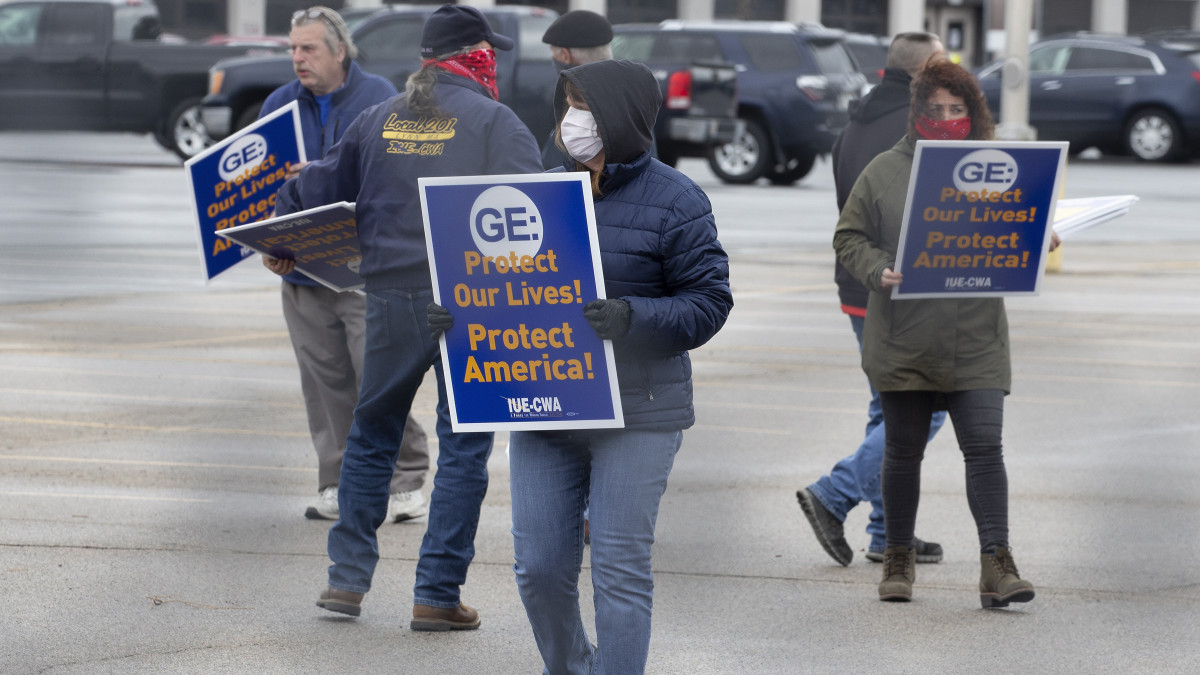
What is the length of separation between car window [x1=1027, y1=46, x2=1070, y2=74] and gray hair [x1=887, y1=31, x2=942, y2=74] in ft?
73.7

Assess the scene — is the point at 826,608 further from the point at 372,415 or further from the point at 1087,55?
the point at 1087,55

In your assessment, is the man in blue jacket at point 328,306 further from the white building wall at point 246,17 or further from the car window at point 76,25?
the white building wall at point 246,17

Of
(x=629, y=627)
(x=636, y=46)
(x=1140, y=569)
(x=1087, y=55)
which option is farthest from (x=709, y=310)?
(x=1087, y=55)

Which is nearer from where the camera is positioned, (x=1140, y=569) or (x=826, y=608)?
(x=826, y=608)

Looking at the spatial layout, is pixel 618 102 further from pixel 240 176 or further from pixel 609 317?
pixel 240 176

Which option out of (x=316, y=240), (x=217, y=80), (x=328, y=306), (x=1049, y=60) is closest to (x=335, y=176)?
(x=316, y=240)

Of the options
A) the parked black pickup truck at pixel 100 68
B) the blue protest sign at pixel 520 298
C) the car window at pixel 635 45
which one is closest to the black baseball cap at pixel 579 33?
the blue protest sign at pixel 520 298

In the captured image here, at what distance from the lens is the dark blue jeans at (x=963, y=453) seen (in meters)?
5.54

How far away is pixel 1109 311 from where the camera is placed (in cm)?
1252

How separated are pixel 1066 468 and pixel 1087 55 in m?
21.8

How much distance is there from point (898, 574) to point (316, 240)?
2.08m

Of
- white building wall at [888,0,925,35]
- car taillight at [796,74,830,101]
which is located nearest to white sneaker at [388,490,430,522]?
car taillight at [796,74,830,101]

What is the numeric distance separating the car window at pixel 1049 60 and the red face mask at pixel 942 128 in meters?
23.3

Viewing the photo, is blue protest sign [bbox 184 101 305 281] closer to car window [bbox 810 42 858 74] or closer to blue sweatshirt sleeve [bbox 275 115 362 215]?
blue sweatshirt sleeve [bbox 275 115 362 215]
